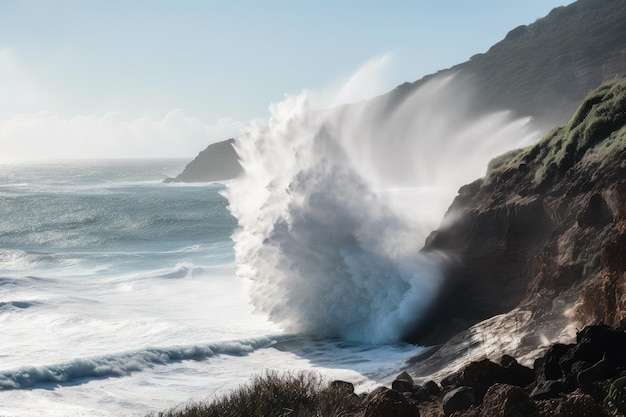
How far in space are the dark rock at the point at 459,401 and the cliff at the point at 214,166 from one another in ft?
404

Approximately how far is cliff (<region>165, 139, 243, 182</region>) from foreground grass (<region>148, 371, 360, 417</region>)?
12171 centimetres

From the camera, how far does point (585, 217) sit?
43.6 feet

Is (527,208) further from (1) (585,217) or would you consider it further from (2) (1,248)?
(2) (1,248)

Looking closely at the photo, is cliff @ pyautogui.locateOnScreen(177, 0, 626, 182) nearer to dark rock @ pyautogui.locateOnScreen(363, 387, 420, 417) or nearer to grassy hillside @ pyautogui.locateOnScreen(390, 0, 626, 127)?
grassy hillside @ pyautogui.locateOnScreen(390, 0, 626, 127)

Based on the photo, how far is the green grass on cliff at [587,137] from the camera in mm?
14406

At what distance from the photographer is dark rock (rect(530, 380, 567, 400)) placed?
24.3 ft

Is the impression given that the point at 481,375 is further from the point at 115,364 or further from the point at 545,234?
the point at 115,364

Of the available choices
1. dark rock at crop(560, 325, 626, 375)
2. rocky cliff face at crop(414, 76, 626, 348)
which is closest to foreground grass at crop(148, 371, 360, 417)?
dark rock at crop(560, 325, 626, 375)

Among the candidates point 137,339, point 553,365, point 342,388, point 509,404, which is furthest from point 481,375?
point 137,339

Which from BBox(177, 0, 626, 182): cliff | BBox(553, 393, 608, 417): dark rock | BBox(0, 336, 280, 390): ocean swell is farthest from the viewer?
BBox(177, 0, 626, 182): cliff

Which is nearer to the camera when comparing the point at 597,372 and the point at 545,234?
the point at 597,372

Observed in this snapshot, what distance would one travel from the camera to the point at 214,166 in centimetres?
13825

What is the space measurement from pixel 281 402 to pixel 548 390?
327cm

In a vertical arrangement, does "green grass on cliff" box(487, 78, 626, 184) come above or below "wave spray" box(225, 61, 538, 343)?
above
